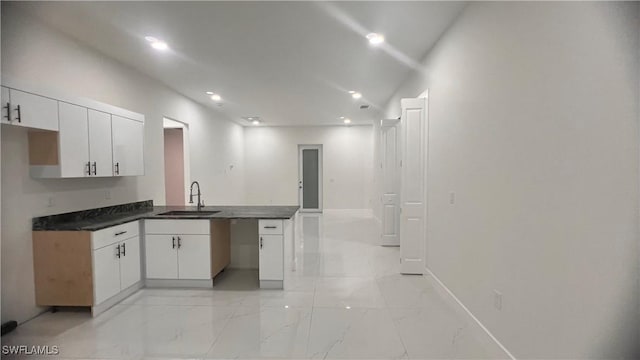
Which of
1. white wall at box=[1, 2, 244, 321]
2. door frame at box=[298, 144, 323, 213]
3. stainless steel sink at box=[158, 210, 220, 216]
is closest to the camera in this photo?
white wall at box=[1, 2, 244, 321]

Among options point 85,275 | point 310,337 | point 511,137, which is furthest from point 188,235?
point 511,137

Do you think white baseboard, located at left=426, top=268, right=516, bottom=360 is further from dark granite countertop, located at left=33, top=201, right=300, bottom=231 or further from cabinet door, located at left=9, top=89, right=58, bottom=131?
cabinet door, located at left=9, top=89, right=58, bottom=131

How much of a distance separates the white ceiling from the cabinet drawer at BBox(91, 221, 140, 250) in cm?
205

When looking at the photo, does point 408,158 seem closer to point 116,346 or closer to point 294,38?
point 294,38

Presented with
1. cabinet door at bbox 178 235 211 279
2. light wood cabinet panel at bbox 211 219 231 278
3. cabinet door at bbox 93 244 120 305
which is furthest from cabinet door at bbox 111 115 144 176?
light wood cabinet panel at bbox 211 219 231 278

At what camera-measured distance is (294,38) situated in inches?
125

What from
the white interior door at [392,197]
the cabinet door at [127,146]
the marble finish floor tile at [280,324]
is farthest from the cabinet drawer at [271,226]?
the white interior door at [392,197]

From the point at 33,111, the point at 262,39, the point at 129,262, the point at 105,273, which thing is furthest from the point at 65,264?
the point at 262,39

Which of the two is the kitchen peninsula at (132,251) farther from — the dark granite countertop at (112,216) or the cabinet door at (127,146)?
the cabinet door at (127,146)

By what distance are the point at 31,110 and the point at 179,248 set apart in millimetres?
1876

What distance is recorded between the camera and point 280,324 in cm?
261

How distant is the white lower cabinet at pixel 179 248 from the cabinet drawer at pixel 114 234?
163mm

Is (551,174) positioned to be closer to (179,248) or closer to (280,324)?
(280,324)

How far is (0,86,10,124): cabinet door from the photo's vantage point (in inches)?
87.2
